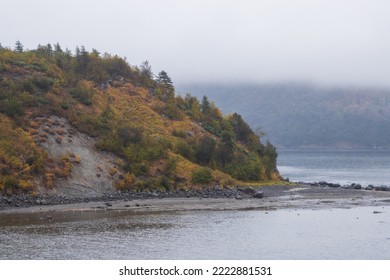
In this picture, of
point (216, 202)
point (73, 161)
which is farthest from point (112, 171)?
point (216, 202)

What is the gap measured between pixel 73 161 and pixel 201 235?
37.9m

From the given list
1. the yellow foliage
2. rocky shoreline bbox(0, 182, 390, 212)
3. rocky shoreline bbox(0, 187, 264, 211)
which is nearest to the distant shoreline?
rocky shoreline bbox(0, 182, 390, 212)

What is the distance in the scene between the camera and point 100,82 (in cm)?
11431

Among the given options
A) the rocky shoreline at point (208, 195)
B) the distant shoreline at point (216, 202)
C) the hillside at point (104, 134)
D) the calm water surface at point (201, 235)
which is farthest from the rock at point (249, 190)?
the calm water surface at point (201, 235)

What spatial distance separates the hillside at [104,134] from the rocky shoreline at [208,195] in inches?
97.4

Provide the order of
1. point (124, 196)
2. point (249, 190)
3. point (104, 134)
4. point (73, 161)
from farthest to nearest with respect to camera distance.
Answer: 1. point (104, 134)
2. point (249, 190)
3. point (73, 161)
4. point (124, 196)

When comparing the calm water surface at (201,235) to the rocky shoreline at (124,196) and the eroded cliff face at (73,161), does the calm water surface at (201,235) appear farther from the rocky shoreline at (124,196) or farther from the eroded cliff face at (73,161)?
the eroded cliff face at (73,161)

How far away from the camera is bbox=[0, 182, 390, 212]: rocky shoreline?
73.1 metres

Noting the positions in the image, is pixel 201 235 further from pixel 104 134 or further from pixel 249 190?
pixel 104 134

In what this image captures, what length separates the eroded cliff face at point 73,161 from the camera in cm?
7962

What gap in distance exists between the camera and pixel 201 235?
167ft

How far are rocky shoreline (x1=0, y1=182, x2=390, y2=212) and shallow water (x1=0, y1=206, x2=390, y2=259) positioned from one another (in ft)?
29.1

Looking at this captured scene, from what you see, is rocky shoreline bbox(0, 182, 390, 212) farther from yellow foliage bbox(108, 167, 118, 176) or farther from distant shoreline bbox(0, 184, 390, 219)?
yellow foliage bbox(108, 167, 118, 176)

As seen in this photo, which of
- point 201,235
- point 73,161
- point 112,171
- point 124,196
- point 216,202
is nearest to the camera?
point 201,235
